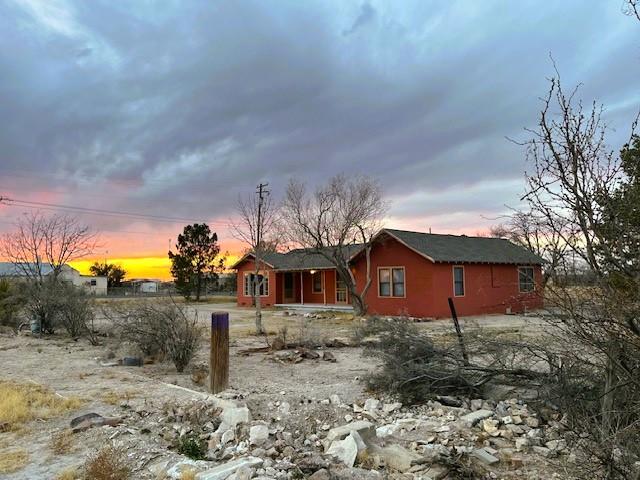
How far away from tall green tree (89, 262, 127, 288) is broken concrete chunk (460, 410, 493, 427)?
228 feet

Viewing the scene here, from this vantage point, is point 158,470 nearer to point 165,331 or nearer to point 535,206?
point 535,206

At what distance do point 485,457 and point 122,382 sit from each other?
603 centimetres

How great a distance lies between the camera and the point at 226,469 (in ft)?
14.0

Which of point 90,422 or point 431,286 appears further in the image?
point 431,286

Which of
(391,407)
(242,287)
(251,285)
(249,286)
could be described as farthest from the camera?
(242,287)

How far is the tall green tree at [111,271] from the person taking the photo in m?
69.4

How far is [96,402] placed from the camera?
696cm

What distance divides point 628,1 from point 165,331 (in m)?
8.97

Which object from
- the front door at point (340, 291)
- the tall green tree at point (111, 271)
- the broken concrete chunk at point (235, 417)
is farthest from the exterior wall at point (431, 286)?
the tall green tree at point (111, 271)

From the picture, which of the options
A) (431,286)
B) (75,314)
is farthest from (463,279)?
(75,314)

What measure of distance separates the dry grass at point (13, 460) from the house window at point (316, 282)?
2579 centimetres

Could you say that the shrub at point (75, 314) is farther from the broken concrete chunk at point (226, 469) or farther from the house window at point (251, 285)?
the house window at point (251, 285)

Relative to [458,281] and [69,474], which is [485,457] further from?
[458,281]

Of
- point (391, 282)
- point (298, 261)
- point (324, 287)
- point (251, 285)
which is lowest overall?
point (324, 287)
